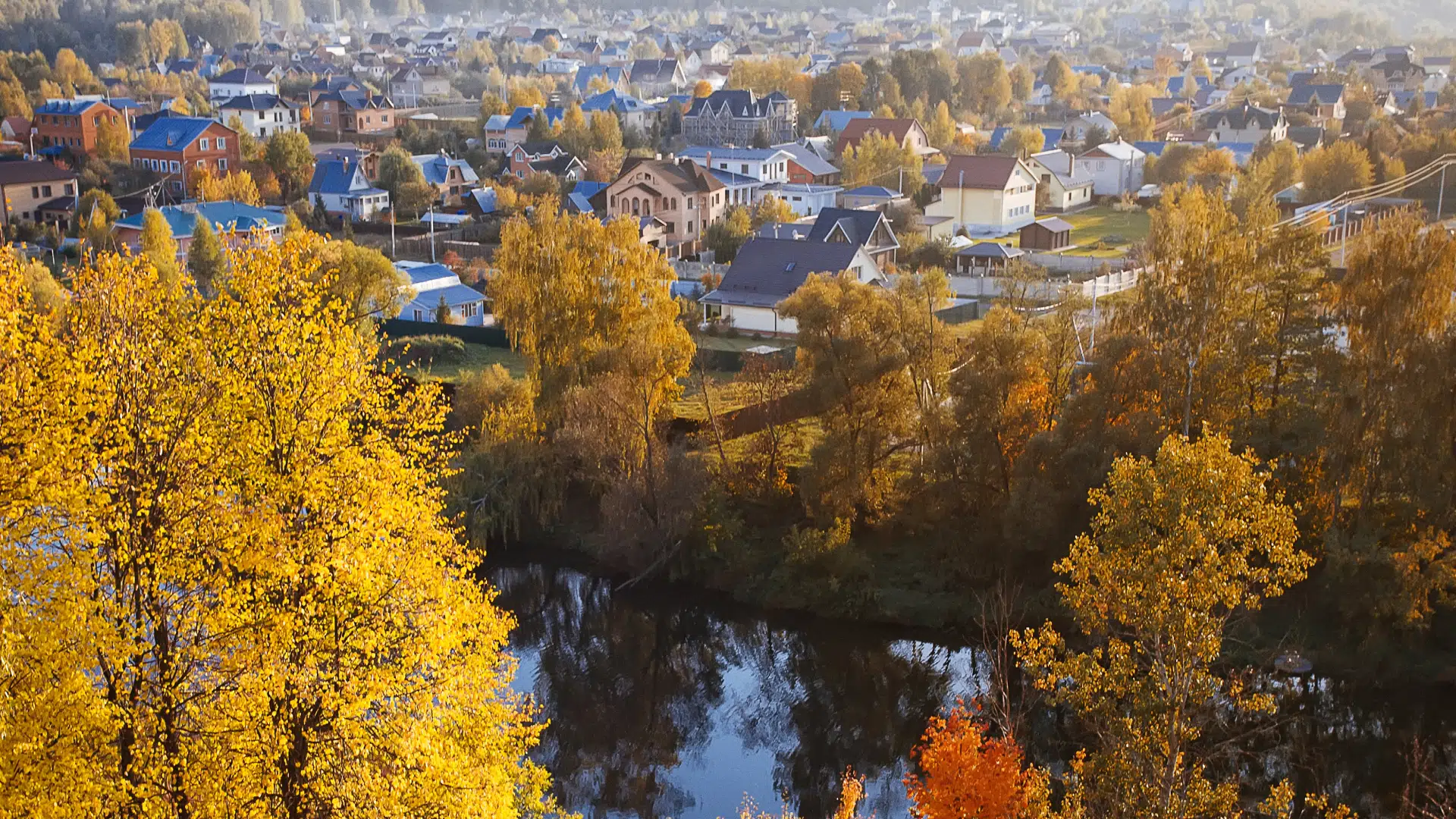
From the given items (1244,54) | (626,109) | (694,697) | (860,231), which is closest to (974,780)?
(694,697)

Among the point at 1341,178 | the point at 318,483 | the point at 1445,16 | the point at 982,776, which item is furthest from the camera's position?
the point at 1445,16

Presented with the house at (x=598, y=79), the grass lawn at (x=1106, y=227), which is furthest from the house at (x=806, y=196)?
the house at (x=598, y=79)

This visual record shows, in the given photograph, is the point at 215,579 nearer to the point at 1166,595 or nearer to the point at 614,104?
the point at 1166,595

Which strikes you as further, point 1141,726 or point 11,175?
point 11,175

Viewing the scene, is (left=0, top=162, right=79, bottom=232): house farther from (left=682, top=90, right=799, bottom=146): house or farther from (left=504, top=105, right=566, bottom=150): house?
(left=682, top=90, right=799, bottom=146): house

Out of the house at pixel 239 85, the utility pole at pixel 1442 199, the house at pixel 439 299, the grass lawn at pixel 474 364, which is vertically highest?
the house at pixel 239 85

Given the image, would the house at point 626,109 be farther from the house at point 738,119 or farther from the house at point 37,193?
the house at point 37,193

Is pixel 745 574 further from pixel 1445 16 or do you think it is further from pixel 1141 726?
pixel 1445 16

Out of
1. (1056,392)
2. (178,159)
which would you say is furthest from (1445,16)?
(1056,392)
